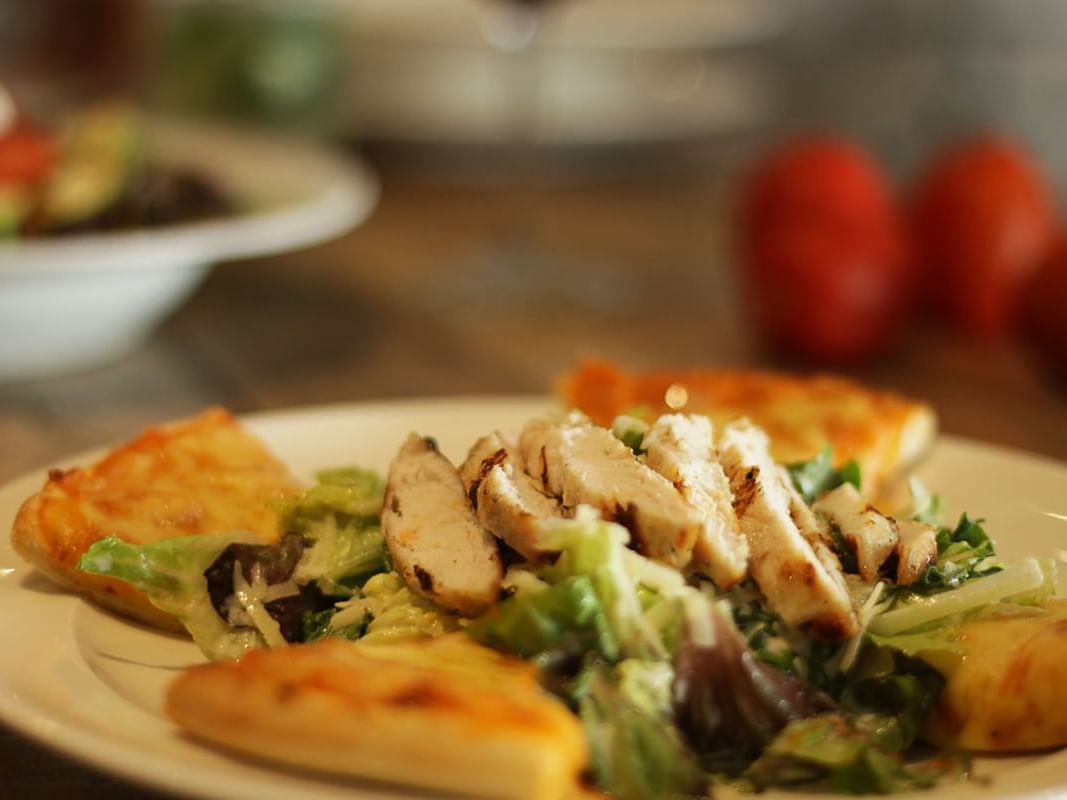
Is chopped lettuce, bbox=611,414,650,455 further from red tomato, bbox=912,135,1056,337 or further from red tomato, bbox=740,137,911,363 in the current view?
red tomato, bbox=912,135,1056,337

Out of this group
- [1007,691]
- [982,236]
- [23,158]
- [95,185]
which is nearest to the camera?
[1007,691]

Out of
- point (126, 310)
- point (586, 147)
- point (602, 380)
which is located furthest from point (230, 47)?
point (602, 380)

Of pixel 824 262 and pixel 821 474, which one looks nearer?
pixel 821 474

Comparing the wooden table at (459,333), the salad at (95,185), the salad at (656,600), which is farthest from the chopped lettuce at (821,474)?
the salad at (95,185)

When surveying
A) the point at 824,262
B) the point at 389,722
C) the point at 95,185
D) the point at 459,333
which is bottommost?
the point at 459,333

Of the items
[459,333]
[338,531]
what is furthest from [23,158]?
[338,531]

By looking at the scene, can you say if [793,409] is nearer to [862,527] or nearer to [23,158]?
[862,527]

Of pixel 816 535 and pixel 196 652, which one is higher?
pixel 816 535

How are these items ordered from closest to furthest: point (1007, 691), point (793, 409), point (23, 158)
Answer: point (1007, 691), point (793, 409), point (23, 158)

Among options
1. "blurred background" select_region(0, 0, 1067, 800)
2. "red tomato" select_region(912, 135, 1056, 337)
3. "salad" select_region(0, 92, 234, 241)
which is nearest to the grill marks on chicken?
"blurred background" select_region(0, 0, 1067, 800)
